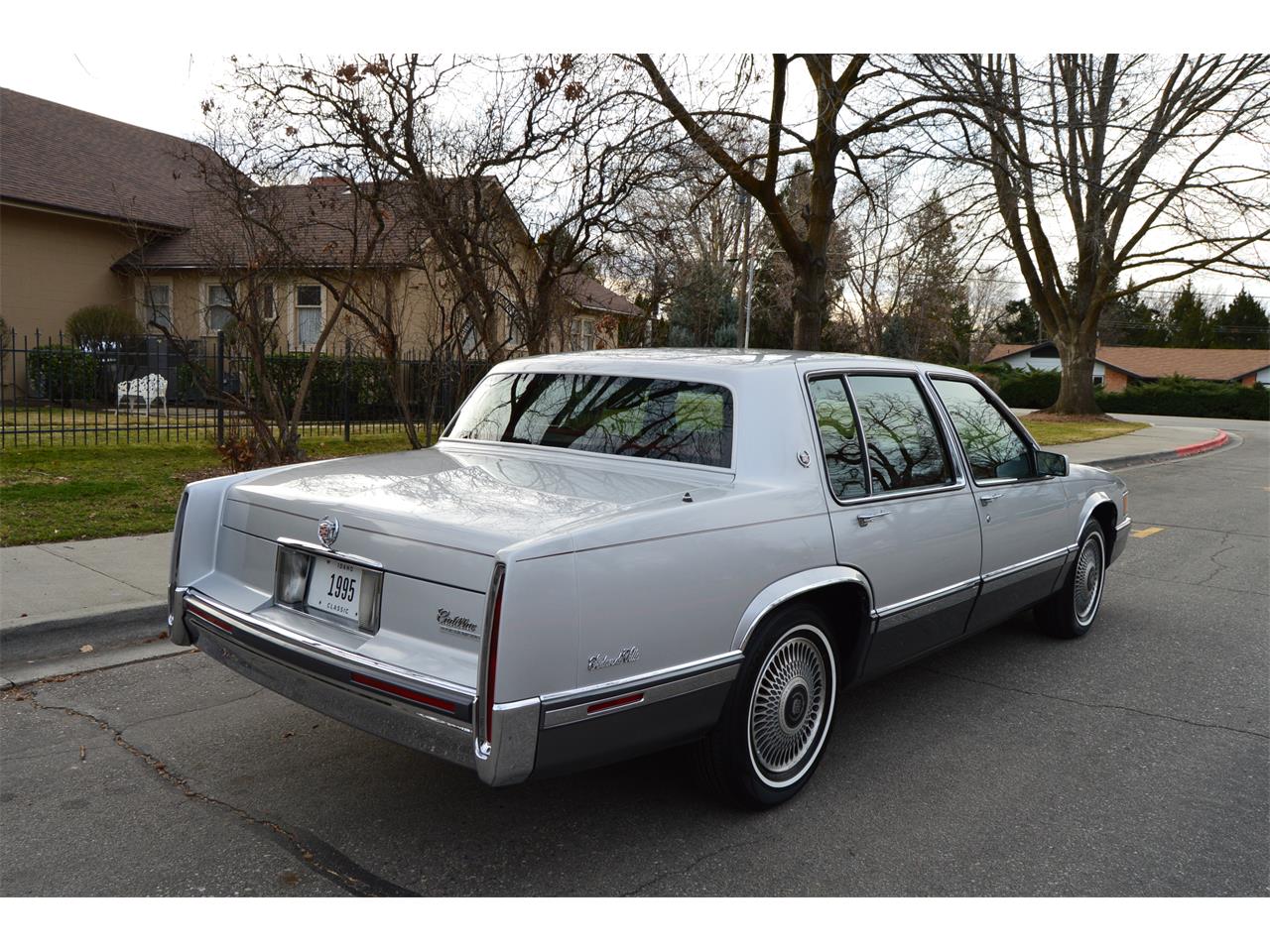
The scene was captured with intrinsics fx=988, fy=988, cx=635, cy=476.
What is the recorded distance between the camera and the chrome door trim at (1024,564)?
15.9 feet

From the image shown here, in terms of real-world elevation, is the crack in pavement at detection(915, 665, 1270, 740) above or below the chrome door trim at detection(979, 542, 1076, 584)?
below

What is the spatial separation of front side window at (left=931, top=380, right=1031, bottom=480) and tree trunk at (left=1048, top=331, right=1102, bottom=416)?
28771 mm

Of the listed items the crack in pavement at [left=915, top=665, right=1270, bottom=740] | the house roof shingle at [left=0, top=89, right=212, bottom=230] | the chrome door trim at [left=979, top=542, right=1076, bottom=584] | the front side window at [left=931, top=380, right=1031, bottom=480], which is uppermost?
the house roof shingle at [left=0, top=89, right=212, bottom=230]

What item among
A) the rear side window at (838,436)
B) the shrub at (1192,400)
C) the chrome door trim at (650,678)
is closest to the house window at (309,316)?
the rear side window at (838,436)

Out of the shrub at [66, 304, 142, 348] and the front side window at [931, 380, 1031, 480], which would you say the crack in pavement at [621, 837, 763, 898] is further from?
the shrub at [66, 304, 142, 348]

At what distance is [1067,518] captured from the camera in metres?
5.64

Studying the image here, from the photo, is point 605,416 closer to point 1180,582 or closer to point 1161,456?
point 1180,582

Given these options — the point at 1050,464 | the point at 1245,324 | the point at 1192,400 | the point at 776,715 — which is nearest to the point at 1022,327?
the point at 1245,324

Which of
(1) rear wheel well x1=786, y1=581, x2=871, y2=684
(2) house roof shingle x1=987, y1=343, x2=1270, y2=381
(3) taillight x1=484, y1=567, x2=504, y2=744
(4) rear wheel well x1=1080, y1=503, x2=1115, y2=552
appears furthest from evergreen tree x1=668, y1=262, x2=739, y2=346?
(2) house roof shingle x1=987, y1=343, x2=1270, y2=381

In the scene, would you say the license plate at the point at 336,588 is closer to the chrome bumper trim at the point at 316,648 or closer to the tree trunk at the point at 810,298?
the chrome bumper trim at the point at 316,648

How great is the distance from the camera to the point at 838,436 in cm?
412

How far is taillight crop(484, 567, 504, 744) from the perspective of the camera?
276 centimetres

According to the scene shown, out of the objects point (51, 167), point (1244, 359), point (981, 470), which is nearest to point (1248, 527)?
point (981, 470)

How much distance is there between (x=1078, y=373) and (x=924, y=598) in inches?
1199
